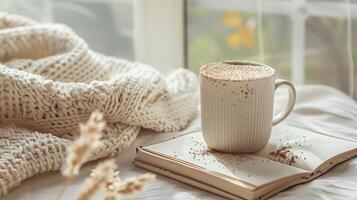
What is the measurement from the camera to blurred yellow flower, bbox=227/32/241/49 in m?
1.47

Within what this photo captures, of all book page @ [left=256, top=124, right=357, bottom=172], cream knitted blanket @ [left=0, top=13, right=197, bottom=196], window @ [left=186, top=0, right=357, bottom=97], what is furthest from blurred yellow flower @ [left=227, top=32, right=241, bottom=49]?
book page @ [left=256, top=124, right=357, bottom=172]

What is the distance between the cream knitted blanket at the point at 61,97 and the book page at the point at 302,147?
0.19m

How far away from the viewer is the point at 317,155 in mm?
900

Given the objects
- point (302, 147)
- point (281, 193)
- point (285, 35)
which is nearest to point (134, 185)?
point (281, 193)

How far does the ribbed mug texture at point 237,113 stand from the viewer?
0.87m

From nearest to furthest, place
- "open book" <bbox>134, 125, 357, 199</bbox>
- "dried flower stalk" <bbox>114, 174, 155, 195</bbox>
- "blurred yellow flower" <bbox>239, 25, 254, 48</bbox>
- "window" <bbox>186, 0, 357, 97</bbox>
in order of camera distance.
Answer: "dried flower stalk" <bbox>114, 174, 155, 195</bbox> < "open book" <bbox>134, 125, 357, 199</bbox> < "window" <bbox>186, 0, 357, 97</bbox> < "blurred yellow flower" <bbox>239, 25, 254, 48</bbox>

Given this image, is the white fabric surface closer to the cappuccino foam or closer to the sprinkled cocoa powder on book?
the sprinkled cocoa powder on book

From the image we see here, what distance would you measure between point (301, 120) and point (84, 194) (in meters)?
0.63

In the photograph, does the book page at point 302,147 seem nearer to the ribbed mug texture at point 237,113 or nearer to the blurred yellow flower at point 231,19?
the ribbed mug texture at point 237,113

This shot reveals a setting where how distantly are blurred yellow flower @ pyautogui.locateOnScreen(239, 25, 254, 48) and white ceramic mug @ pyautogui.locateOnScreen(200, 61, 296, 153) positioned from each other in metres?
0.54

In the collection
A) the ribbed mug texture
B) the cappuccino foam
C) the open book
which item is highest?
the cappuccino foam

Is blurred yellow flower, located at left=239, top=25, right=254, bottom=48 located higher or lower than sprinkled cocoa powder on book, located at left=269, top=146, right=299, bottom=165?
higher

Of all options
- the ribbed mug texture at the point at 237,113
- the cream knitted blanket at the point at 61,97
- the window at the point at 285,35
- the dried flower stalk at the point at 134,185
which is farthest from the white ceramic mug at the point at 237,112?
the window at the point at 285,35

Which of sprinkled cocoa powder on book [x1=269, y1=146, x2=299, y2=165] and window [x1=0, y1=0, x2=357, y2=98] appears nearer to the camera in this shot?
sprinkled cocoa powder on book [x1=269, y1=146, x2=299, y2=165]
